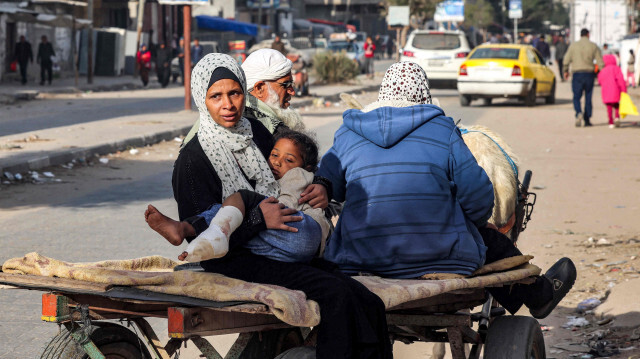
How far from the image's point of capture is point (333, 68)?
33594 millimetres

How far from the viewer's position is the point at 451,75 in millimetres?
27188

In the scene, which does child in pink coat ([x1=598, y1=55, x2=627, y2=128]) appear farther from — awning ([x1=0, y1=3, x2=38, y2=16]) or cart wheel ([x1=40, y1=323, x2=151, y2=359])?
awning ([x1=0, y1=3, x2=38, y2=16])

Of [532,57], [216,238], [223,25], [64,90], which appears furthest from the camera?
[223,25]

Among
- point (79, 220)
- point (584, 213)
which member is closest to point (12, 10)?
point (79, 220)

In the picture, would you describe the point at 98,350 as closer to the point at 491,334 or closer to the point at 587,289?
the point at 491,334

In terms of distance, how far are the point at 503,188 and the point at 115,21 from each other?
45.5 metres

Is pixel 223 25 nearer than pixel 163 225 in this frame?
No

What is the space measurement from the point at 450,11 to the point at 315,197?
59.7 meters

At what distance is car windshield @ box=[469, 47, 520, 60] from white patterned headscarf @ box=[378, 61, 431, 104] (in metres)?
20.3

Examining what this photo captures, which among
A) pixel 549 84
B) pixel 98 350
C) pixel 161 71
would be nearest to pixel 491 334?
pixel 98 350

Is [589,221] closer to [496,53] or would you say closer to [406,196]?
[406,196]

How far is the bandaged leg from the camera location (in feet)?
10.3

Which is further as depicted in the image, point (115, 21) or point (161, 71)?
point (115, 21)

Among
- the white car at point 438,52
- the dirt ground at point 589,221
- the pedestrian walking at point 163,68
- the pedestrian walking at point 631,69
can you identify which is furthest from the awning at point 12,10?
the pedestrian walking at point 631,69
